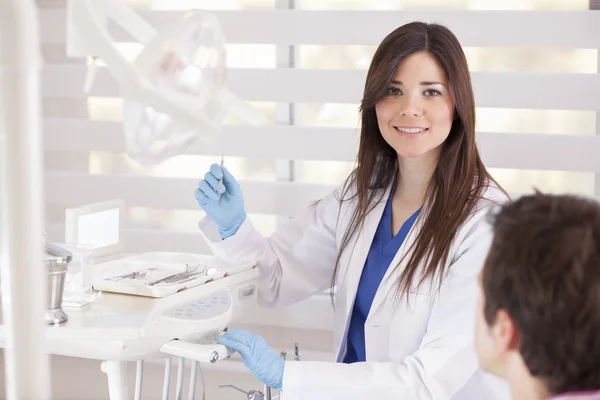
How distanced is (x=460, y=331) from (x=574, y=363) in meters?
0.69

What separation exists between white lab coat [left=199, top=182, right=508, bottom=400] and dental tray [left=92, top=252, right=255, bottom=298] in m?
0.08

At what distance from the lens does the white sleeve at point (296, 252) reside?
192 cm

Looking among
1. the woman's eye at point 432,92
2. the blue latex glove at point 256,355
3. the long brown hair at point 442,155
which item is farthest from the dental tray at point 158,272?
the woman's eye at point 432,92

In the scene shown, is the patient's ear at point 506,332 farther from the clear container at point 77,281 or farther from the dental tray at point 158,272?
the clear container at point 77,281

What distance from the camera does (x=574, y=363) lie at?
93 centimetres

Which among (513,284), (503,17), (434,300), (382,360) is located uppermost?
(503,17)

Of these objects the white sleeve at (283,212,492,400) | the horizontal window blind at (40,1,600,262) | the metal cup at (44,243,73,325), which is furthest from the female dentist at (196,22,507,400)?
the metal cup at (44,243,73,325)

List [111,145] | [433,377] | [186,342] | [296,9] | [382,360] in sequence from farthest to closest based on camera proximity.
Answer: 1. [111,145]
2. [296,9]
3. [382,360]
4. [433,377]
5. [186,342]

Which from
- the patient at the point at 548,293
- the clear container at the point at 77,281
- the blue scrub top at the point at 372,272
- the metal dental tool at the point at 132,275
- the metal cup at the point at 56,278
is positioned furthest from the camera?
the blue scrub top at the point at 372,272

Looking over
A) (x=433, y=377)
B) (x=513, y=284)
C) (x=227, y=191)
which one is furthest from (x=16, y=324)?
(x=227, y=191)

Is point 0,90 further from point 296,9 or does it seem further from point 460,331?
point 296,9

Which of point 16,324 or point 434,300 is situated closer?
point 16,324

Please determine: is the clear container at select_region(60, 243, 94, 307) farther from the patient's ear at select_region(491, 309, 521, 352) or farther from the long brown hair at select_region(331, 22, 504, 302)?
the patient's ear at select_region(491, 309, 521, 352)

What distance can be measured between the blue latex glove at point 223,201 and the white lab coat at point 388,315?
1.1 inches
